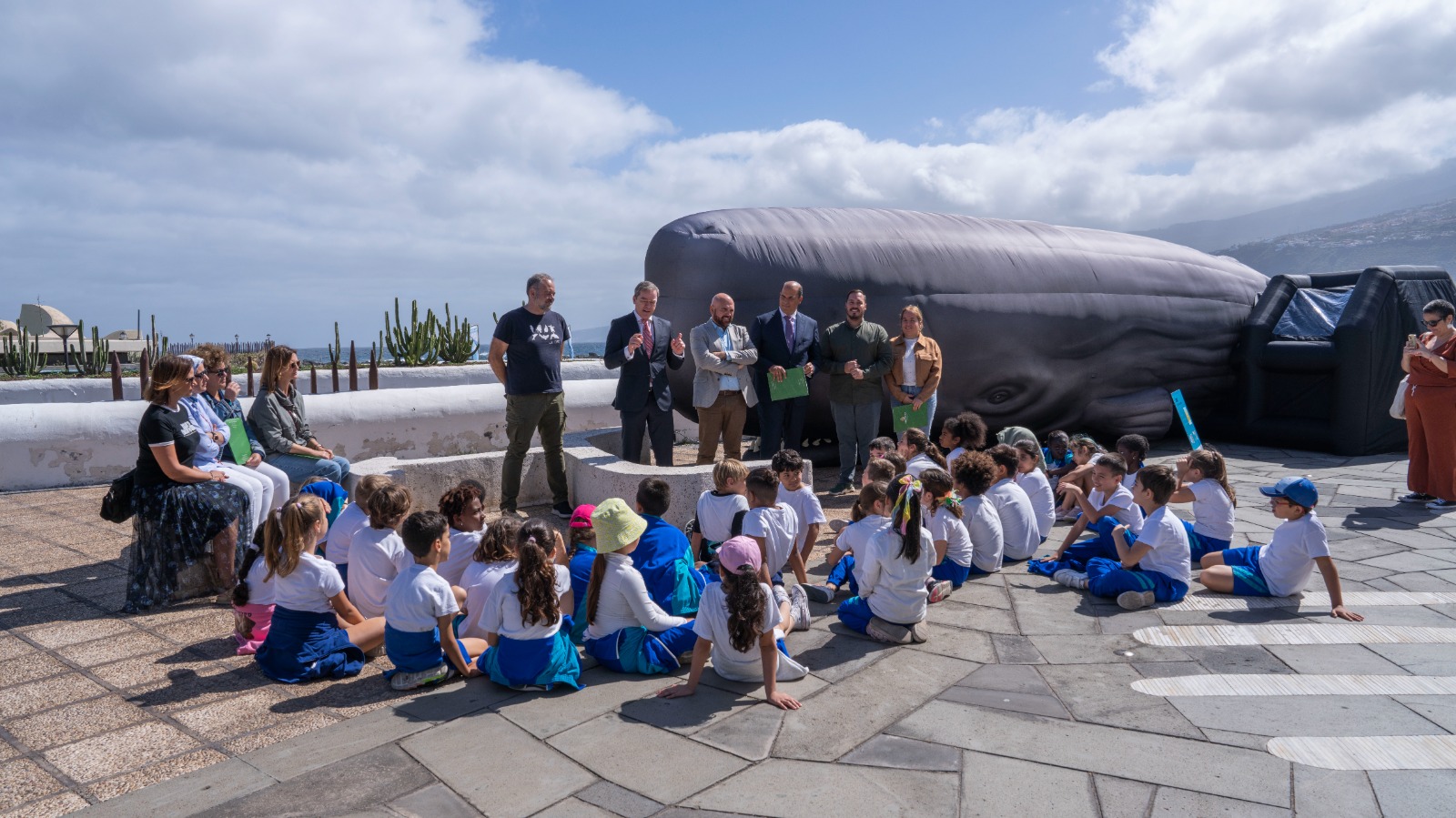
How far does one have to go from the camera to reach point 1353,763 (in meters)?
2.65

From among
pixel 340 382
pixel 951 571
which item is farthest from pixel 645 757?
pixel 340 382

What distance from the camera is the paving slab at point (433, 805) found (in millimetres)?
2434

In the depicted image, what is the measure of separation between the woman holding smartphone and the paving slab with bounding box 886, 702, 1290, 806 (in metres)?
5.22

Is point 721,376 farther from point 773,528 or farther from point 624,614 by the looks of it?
point 624,614

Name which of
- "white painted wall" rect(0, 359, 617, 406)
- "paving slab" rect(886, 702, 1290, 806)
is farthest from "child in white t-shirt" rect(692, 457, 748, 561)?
"white painted wall" rect(0, 359, 617, 406)

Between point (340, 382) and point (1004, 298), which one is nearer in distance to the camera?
point (1004, 298)

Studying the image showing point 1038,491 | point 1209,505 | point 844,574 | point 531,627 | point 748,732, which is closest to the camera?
point 748,732

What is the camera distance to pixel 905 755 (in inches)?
108

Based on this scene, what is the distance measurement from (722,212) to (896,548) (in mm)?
4048

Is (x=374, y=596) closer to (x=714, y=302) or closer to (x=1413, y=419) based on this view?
(x=714, y=302)

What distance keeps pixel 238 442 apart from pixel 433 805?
3.25m

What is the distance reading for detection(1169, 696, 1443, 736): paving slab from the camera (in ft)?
9.48

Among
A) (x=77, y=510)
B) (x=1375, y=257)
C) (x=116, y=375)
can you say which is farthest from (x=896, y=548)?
(x=1375, y=257)

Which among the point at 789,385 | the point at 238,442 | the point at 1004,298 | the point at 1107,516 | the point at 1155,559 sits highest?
the point at 1004,298
